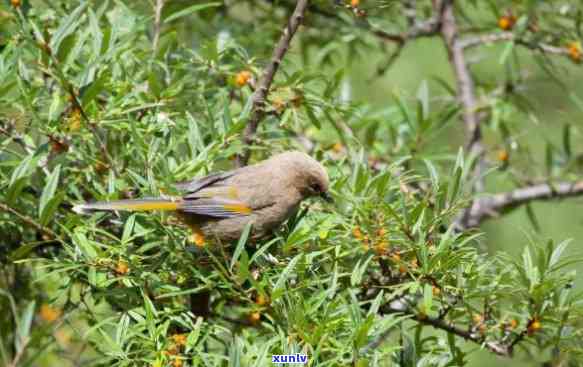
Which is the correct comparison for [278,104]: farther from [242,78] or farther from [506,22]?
[506,22]

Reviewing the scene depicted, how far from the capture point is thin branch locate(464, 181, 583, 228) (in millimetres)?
5578

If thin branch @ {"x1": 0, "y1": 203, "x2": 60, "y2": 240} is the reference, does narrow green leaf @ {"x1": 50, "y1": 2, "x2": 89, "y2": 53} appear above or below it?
above

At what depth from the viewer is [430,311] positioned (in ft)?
10.9

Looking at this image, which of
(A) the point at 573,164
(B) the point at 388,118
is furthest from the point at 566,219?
(B) the point at 388,118

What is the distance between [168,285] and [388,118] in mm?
2542

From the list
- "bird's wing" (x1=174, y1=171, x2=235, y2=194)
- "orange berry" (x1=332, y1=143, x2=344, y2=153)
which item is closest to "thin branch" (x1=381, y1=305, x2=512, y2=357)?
"bird's wing" (x1=174, y1=171, x2=235, y2=194)

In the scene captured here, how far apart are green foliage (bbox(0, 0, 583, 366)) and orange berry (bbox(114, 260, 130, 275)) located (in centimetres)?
2

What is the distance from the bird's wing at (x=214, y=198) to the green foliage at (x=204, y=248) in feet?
0.42

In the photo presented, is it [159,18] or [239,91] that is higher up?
[159,18]

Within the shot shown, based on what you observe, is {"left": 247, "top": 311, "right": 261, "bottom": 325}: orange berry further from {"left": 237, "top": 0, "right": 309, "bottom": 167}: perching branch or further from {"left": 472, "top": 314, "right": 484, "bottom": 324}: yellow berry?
{"left": 472, "top": 314, "right": 484, "bottom": 324}: yellow berry

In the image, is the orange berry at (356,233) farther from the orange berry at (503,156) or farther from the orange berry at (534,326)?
the orange berry at (503,156)

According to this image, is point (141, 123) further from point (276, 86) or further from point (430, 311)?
point (430, 311)

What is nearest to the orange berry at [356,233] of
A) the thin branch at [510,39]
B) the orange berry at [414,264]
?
the orange berry at [414,264]

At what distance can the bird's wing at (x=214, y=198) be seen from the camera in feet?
13.1
